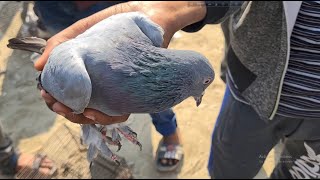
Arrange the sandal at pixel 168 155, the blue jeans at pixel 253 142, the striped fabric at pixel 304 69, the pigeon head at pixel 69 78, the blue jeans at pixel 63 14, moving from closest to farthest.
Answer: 1. the pigeon head at pixel 69 78
2. the striped fabric at pixel 304 69
3. the blue jeans at pixel 253 142
4. the blue jeans at pixel 63 14
5. the sandal at pixel 168 155

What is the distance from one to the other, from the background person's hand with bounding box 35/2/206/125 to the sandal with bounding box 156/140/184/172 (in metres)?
1.18

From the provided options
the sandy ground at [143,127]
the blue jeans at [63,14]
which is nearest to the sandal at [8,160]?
the sandy ground at [143,127]

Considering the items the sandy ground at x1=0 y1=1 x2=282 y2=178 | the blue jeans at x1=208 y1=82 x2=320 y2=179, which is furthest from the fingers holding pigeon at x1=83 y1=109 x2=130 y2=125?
the sandy ground at x1=0 y1=1 x2=282 y2=178

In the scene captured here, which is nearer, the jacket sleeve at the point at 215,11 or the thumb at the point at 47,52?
the thumb at the point at 47,52

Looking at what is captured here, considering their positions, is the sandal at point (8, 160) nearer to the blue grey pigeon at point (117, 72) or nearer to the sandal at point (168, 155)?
the sandal at point (168, 155)

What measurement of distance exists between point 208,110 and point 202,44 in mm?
550

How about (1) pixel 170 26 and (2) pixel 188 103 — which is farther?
(2) pixel 188 103

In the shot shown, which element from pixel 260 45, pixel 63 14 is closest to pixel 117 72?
pixel 260 45

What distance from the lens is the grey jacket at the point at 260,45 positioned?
3.96ft

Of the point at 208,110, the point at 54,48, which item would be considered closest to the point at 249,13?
the point at 54,48

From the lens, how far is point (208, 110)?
2555 millimetres

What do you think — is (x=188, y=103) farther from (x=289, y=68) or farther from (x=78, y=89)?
(x=78, y=89)

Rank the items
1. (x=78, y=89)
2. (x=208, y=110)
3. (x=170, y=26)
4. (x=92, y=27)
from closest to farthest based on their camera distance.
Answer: (x=78, y=89) < (x=92, y=27) < (x=170, y=26) < (x=208, y=110)

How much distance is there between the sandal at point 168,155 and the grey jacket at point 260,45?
0.89 metres
